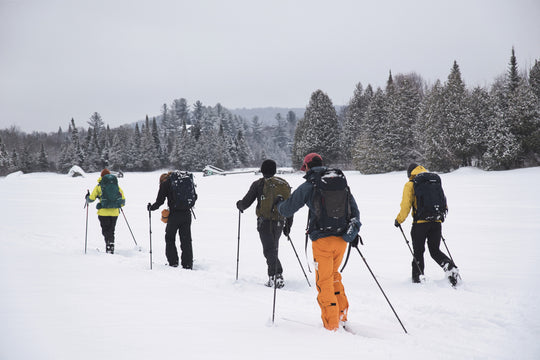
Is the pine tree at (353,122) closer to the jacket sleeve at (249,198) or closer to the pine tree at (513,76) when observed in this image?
the pine tree at (513,76)

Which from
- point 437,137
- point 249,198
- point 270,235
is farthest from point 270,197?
point 437,137

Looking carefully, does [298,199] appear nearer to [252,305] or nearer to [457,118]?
[252,305]

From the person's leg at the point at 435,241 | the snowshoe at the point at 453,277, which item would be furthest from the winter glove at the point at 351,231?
the snowshoe at the point at 453,277

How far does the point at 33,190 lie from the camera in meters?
26.8

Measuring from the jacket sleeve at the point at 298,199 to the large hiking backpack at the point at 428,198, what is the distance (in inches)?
105

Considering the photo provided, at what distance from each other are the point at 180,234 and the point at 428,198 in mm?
4802

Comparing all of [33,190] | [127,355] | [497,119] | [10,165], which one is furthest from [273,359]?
[10,165]

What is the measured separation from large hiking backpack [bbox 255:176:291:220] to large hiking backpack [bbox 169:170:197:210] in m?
1.84

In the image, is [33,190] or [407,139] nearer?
[33,190]

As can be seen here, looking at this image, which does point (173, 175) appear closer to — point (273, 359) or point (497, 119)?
point (273, 359)

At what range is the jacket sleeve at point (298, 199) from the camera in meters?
4.08

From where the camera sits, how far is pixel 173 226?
696 centimetres

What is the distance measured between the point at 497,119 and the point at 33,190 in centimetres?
3539

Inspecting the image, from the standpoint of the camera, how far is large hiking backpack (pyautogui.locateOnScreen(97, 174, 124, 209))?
8336 millimetres
